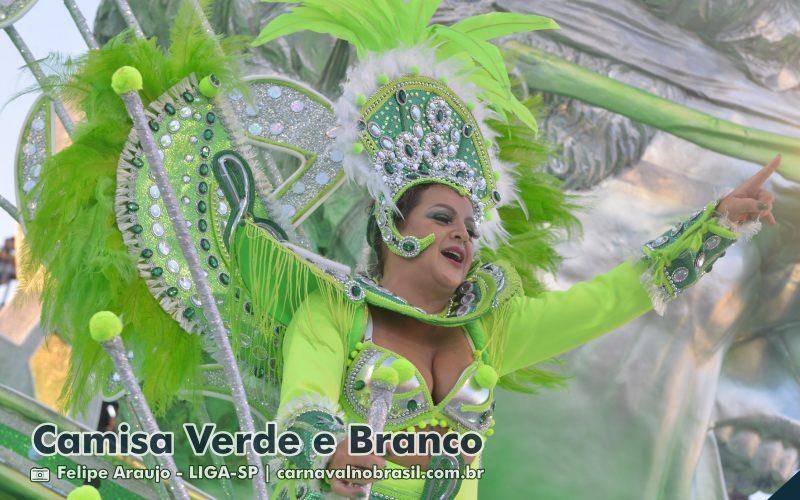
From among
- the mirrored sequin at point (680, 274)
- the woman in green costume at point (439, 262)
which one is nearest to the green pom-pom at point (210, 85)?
the woman in green costume at point (439, 262)

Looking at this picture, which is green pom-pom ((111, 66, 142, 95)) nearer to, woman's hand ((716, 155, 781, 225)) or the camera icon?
the camera icon

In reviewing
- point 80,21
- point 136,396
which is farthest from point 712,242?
point 80,21

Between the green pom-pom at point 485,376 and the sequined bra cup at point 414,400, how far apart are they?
0.04ft

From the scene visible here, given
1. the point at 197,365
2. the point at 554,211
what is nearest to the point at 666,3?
the point at 554,211

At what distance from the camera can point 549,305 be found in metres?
2.17

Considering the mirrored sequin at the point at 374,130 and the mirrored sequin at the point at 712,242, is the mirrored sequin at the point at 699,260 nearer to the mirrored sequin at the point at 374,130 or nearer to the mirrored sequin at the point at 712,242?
the mirrored sequin at the point at 712,242

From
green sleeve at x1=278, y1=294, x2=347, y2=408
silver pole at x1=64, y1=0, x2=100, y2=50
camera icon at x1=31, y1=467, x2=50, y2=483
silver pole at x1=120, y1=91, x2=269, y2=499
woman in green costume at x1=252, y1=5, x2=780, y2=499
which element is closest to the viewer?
silver pole at x1=120, y1=91, x2=269, y2=499

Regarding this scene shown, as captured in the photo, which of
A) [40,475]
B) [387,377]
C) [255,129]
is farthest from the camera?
[255,129]

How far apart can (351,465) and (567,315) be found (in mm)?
696

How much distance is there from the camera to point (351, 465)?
160 cm

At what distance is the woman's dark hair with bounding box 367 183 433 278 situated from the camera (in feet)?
6.78

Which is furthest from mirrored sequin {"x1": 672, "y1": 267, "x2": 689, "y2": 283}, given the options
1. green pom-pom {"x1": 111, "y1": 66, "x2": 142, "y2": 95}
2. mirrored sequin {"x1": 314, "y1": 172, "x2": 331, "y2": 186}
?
green pom-pom {"x1": 111, "y1": 66, "x2": 142, "y2": 95}

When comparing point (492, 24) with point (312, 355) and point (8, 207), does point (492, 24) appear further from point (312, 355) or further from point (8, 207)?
point (8, 207)

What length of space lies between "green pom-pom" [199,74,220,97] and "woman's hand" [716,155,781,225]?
0.93 metres
